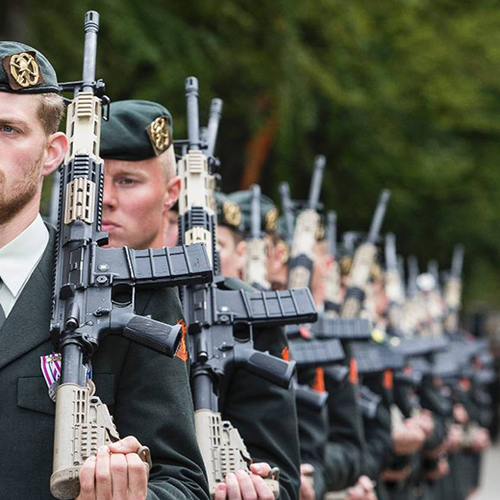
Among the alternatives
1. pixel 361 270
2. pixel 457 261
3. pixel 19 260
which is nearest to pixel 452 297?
pixel 457 261

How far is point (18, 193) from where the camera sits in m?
2.95

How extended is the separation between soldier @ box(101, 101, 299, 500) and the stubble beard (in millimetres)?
896

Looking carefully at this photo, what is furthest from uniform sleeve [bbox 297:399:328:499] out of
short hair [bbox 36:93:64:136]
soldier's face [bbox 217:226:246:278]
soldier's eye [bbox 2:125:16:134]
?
soldier's eye [bbox 2:125:16:134]

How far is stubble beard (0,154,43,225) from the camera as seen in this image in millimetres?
2922

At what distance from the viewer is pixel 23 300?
2.97 metres

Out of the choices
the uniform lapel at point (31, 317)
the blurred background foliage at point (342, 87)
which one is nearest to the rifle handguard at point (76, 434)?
the uniform lapel at point (31, 317)

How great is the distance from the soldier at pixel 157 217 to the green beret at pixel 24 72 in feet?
2.75

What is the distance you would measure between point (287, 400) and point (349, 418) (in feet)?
7.19

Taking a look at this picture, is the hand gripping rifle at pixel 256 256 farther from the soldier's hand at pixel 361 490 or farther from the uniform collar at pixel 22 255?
the uniform collar at pixel 22 255

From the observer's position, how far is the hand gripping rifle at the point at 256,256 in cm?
602

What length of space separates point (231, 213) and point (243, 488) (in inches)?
88.4

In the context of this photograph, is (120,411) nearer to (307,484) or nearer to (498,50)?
(307,484)

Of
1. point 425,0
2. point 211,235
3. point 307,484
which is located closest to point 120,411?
A: point 211,235

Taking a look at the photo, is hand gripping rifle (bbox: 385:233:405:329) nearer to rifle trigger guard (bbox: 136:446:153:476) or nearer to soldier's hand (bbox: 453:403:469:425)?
soldier's hand (bbox: 453:403:469:425)
